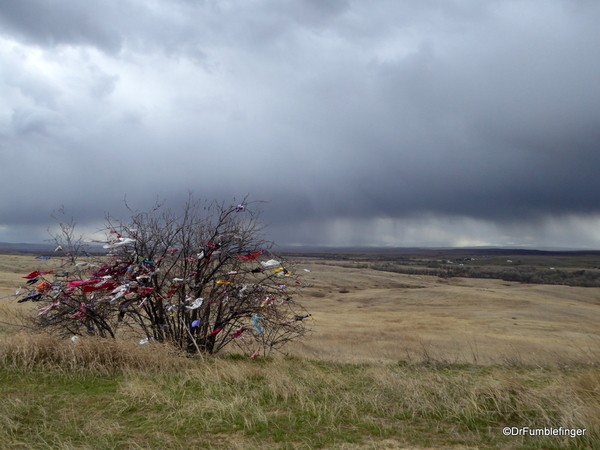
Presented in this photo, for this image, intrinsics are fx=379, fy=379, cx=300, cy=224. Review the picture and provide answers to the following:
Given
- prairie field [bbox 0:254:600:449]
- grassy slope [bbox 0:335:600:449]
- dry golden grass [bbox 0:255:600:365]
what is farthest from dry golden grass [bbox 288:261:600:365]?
grassy slope [bbox 0:335:600:449]

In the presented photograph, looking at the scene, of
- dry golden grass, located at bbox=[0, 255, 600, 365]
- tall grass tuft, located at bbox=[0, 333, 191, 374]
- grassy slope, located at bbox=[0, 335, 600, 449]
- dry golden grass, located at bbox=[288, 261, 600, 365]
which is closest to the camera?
grassy slope, located at bbox=[0, 335, 600, 449]

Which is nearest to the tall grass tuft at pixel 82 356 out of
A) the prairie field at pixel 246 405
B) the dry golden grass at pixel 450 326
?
the prairie field at pixel 246 405

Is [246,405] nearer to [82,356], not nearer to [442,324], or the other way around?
[82,356]

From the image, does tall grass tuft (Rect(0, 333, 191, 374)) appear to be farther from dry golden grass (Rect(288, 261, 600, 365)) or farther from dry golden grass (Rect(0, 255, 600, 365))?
dry golden grass (Rect(288, 261, 600, 365))

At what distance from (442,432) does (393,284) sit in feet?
205

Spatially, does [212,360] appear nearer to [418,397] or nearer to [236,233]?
[236,233]

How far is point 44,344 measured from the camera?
739 centimetres

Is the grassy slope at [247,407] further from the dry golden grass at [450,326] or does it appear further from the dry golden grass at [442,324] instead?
the dry golden grass at [450,326]

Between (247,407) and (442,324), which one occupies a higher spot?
(247,407)

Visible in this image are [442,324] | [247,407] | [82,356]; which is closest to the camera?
[247,407]

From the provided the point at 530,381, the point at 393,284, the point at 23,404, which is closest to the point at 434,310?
the point at 393,284

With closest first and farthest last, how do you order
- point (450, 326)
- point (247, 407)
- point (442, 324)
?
point (247, 407)
point (450, 326)
point (442, 324)

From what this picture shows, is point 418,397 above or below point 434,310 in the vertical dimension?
above

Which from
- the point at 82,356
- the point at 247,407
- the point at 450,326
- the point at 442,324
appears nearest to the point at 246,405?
the point at 247,407
